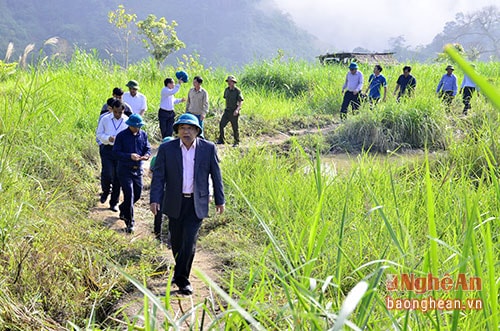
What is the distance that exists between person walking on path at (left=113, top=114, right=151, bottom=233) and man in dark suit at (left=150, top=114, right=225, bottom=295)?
1451 millimetres

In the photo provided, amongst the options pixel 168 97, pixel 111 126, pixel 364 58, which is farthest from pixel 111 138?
pixel 364 58

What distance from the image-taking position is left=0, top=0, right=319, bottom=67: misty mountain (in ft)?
218

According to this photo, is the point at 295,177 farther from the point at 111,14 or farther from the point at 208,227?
the point at 111,14

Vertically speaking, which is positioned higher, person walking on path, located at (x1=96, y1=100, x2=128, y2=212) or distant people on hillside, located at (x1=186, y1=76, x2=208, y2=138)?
distant people on hillside, located at (x1=186, y1=76, x2=208, y2=138)

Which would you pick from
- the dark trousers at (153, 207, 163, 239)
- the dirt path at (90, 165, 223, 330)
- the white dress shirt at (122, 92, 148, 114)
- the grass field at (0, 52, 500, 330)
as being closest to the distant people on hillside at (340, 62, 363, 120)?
the grass field at (0, 52, 500, 330)

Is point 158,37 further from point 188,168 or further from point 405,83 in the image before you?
point 188,168

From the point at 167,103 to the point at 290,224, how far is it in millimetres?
6447

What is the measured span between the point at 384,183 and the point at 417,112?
20.3ft

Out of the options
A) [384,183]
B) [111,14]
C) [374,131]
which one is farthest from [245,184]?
[111,14]

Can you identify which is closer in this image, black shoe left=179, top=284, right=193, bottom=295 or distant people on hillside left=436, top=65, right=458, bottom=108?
black shoe left=179, top=284, right=193, bottom=295

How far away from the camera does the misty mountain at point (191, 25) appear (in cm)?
A: 6644

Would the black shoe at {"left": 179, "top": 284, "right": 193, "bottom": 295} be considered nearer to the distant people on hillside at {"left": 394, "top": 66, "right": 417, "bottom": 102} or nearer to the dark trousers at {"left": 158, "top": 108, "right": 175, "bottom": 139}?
the dark trousers at {"left": 158, "top": 108, "right": 175, "bottom": 139}

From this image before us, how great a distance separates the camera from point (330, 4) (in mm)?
145500

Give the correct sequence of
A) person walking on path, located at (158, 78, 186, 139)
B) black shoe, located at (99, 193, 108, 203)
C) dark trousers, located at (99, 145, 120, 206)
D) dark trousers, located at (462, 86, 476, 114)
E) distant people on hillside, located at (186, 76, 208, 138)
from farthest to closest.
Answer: dark trousers, located at (462, 86, 476, 114)
distant people on hillside, located at (186, 76, 208, 138)
person walking on path, located at (158, 78, 186, 139)
black shoe, located at (99, 193, 108, 203)
dark trousers, located at (99, 145, 120, 206)
